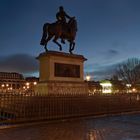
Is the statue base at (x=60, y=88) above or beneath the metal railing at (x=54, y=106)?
above

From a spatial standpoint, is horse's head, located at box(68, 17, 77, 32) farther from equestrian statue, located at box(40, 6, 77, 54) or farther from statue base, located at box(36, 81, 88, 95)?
statue base, located at box(36, 81, 88, 95)

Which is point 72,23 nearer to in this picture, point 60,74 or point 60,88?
point 60,74

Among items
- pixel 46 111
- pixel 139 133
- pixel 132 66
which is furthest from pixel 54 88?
pixel 132 66

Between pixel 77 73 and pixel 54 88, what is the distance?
2858 millimetres

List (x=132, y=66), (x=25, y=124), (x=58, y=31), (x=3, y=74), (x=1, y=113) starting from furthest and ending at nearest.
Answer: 1. (x=3, y=74)
2. (x=132, y=66)
3. (x=58, y=31)
4. (x=1, y=113)
5. (x=25, y=124)

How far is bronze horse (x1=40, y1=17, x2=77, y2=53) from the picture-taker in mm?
21656

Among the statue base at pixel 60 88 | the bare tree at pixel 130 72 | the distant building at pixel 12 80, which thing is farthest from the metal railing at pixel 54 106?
the distant building at pixel 12 80

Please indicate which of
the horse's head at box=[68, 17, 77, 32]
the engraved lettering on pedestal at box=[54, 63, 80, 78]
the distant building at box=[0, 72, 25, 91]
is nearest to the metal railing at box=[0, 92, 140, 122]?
the engraved lettering on pedestal at box=[54, 63, 80, 78]

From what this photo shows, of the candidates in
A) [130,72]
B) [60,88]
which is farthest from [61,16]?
[130,72]

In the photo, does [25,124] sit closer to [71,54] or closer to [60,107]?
[60,107]

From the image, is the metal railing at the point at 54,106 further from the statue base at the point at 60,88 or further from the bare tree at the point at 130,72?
the bare tree at the point at 130,72

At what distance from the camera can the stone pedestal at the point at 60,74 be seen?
20.5 metres

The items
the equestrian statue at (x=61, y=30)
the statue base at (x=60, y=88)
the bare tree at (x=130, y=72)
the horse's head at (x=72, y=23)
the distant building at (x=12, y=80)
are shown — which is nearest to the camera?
the statue base at (x=60, y=88)

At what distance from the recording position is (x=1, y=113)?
1597cm
